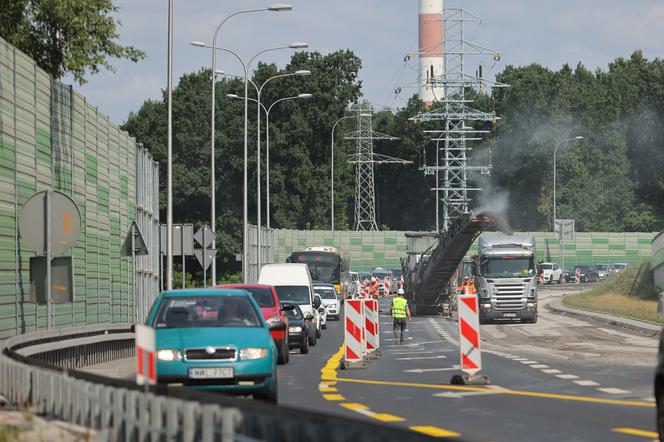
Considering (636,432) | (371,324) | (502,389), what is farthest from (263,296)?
(636,432)

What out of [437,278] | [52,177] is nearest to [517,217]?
[437,278]

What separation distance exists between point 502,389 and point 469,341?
1246mm

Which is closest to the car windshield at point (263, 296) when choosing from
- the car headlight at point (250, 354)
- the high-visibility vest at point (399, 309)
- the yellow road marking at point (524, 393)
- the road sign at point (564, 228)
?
the yellow road marking at point (524, 393)

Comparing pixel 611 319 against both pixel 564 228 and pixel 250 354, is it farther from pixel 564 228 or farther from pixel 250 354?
pixel 564 228

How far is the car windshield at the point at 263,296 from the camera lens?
28.4 metres

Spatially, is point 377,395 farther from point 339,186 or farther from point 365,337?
point 339,186

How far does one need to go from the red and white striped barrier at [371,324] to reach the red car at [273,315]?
2.24 m

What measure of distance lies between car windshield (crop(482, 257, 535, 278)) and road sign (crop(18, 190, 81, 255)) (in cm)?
3554

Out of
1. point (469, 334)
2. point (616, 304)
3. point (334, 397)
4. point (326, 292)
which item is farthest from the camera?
point (616, 304)

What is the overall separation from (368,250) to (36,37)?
218 ft

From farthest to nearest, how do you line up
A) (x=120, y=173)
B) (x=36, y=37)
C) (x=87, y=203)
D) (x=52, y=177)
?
(x=36, y=37)
(x=120, y=173)
(x=87, y=203)
(x=52, y=177)

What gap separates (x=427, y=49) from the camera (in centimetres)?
14800

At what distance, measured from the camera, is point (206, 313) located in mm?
17969

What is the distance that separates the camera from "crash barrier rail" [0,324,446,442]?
300 inches
